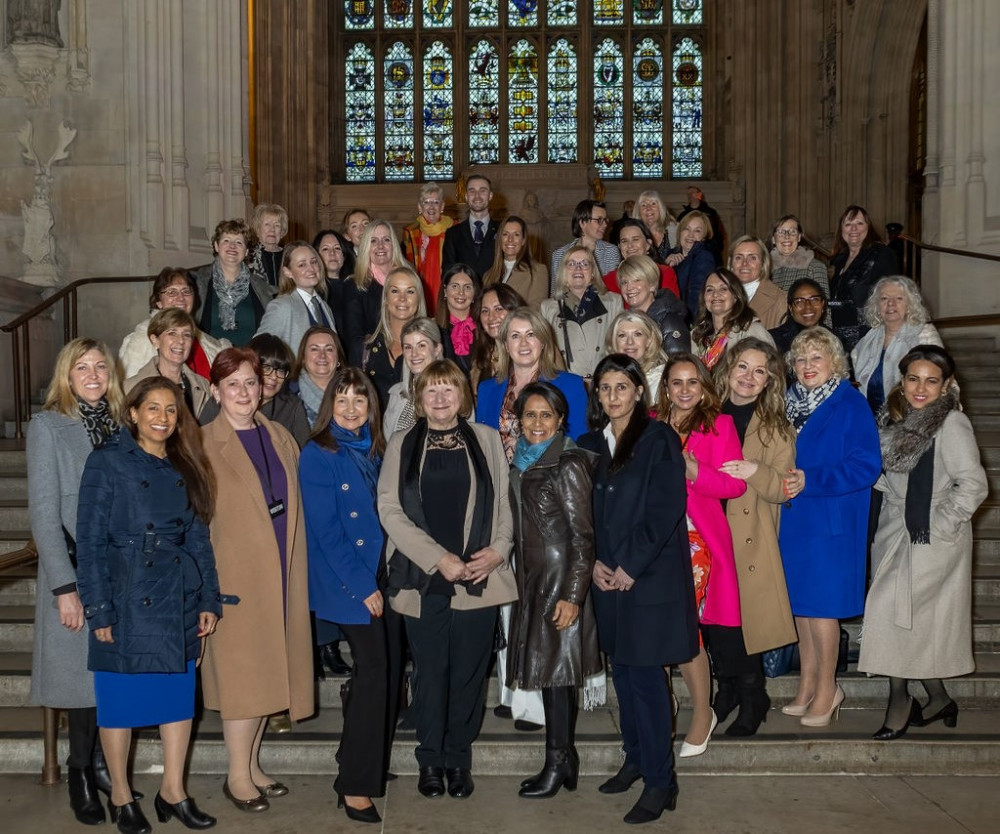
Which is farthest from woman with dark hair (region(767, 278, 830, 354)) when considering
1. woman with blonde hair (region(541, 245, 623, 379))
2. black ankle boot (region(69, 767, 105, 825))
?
black ankle boot (region(69, 767, 105, 825))

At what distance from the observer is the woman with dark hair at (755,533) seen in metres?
5.59

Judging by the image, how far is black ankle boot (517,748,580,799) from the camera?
17.1 ft

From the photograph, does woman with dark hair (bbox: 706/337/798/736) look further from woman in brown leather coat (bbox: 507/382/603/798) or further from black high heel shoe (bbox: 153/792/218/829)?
black high heel shoe (bbox: 153/792/218/829)

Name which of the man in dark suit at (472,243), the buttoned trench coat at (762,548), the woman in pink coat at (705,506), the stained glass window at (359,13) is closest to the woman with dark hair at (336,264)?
the man in dark suit at (472,243)

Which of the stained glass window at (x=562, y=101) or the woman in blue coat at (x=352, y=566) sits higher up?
the stained glass window at (x=562, y=101)

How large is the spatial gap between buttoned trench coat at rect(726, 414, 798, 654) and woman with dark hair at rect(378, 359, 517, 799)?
1170 millimetres

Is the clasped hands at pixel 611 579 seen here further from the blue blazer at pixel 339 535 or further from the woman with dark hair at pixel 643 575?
the blue blazer at pixel 339 535

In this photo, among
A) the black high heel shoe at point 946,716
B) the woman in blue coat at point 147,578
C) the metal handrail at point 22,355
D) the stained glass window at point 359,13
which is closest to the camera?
the woman in blue coat at point 147,578

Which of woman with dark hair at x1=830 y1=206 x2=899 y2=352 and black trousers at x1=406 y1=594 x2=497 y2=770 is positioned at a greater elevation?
woman with dark hair at x1=830 y1=206 x2=899 y2=352

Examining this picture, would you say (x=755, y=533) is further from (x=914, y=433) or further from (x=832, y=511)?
(x=914, y=433)

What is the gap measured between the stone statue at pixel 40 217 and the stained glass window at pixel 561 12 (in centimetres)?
1552

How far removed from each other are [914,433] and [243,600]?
3.14 metres

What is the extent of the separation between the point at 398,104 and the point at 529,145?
296cm

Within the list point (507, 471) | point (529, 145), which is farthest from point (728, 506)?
point (529, 145)
